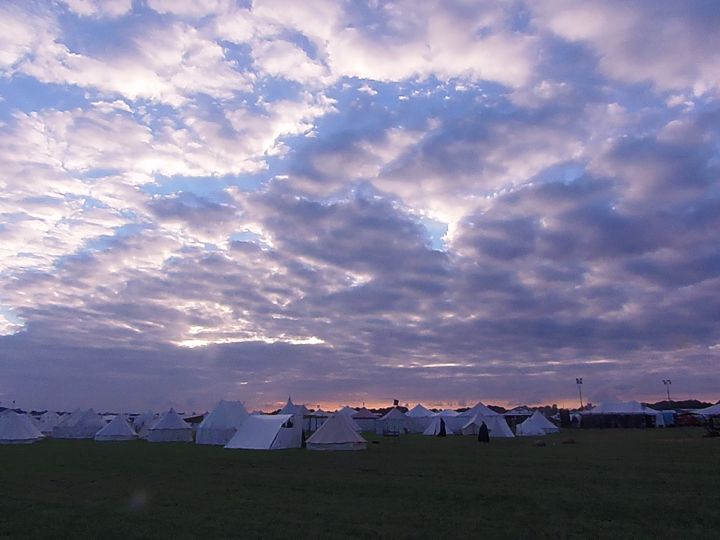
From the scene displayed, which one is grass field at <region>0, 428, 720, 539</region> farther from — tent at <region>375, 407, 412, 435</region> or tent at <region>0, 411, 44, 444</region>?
tent at <region>375, 407, 412, 435</region>

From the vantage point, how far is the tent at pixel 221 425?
4722cm

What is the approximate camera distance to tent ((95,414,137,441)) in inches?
2203

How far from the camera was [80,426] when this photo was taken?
64062 millimetres

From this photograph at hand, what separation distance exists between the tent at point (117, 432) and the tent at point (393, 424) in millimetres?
27353

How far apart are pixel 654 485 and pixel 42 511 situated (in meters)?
15.7

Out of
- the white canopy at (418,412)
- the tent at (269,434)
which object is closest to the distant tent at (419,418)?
the white canopy at (418,412)

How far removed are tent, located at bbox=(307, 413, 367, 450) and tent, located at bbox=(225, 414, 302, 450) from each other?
2.50m

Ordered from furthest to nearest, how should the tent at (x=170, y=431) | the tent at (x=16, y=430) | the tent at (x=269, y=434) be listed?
the tent at (x=170, y=431)
the tent at (x=16, y=430)
the tent at (x=269, y=434)

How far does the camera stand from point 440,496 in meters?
15.5

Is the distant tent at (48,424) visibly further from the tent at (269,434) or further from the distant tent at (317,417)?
the tent at (269,434)

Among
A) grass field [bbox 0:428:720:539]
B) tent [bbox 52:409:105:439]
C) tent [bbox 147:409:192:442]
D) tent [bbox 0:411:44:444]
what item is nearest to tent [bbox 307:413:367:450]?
grass field [bbox 0:428:720:539]

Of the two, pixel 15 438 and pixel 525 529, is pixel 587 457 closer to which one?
pixel 525 529

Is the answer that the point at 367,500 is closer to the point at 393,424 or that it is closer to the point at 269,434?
the point at 269,434

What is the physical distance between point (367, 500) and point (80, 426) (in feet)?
191
